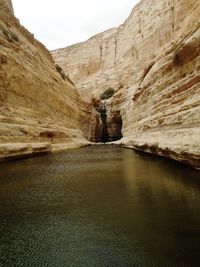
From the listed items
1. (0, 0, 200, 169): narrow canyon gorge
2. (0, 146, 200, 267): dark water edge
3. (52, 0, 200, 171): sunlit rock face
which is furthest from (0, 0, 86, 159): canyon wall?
(52, 0, 200, 171): sunlit rock face

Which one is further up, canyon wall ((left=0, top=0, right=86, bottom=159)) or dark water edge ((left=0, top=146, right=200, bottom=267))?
canyon wall ((left=0, top=0, right=86, bottom=159))

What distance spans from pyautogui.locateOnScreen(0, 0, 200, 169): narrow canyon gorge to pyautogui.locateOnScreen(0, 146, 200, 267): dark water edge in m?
2.65

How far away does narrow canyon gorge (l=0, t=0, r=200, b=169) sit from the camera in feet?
29.9

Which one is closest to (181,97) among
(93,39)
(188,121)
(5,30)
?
(188,121)

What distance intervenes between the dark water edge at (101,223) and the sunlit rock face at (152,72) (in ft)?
8.61

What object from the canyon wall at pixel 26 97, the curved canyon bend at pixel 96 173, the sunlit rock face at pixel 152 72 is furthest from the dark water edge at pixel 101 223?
the canyon wall at pixel 26 97

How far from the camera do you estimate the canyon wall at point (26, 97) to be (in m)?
11.0

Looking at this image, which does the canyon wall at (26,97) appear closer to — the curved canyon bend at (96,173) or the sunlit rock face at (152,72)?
the curved canyon bend at (96,173)

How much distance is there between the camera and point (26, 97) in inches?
554

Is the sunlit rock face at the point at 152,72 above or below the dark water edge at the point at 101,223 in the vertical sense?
above

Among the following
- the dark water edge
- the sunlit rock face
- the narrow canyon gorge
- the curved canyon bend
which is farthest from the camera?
the narrow canyon gorge

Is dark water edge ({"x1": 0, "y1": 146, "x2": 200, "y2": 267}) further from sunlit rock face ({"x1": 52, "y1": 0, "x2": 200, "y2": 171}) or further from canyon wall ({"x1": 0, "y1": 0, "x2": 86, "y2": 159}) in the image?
canyon wall ({"x1": 0, "y1": 0, "x2": 86, "y2": 159})

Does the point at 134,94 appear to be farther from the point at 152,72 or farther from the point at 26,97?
the point at 26,97

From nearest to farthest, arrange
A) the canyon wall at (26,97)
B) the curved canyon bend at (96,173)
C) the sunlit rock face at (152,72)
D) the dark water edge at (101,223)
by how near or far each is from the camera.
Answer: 1. the dark water edge at (101,223)
2. the curved canyon bend at (96,173)
3. the sunlit rock face at (152,72)
4. the canyon wall at (26,97)
